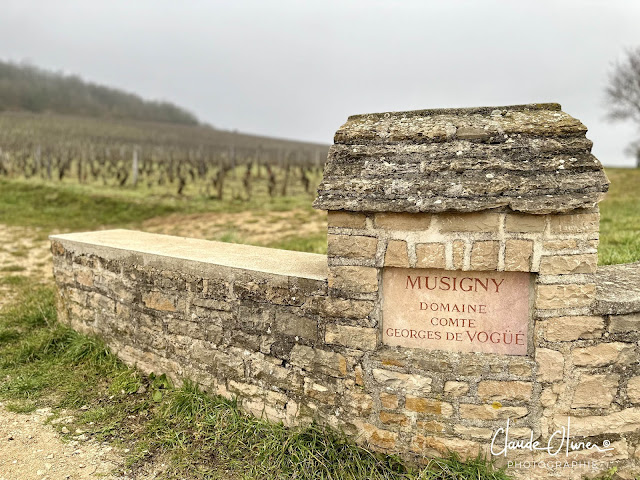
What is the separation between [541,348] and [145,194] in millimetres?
15878

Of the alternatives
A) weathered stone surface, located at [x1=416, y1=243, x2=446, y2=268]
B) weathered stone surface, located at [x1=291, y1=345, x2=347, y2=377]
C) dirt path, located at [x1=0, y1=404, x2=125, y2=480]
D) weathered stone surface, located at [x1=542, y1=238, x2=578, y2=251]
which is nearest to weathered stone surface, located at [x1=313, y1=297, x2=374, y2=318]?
weathered stone surface, located at [x1=291, y1=345, x2=347, y2=377]

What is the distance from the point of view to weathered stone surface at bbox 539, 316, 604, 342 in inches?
108

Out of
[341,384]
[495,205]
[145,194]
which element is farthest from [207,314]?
[145,194]

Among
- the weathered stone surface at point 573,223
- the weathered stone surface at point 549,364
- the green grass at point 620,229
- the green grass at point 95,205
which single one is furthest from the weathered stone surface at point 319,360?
the green grass at point 95,205

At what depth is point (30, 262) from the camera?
8.98m

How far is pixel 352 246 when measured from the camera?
295 cm

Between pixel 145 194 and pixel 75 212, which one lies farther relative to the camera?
pixel 145 194

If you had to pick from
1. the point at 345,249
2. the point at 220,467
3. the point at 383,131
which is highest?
the point at 383,131

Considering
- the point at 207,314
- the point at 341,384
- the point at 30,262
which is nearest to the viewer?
the point at 341,384

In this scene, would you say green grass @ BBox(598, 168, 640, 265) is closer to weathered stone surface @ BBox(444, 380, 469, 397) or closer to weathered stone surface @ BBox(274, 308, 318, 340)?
weathered stone surface @ BBox(444, 380, 469, 397)

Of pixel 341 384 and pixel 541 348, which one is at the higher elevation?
pixel 541 348

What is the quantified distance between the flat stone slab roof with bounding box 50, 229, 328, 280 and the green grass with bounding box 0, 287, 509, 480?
3.33 feet

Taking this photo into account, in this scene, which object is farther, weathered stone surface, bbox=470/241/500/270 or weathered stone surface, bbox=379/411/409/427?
weathered stone surface, bbox=379/411/409/427

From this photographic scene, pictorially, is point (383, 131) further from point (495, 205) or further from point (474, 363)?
point (474, 363)
